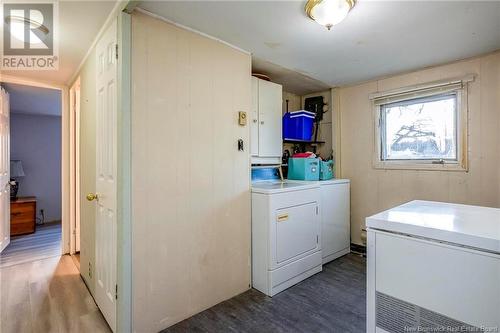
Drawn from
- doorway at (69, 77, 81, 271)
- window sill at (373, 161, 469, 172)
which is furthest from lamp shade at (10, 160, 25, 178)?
window sill at (373, 161, 469, 172)

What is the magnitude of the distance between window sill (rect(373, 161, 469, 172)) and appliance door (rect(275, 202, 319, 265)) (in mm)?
1116

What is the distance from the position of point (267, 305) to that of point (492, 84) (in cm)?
292

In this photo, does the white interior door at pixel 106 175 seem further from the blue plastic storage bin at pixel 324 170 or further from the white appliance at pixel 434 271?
the blue plastic storage bin at pixel 324 170

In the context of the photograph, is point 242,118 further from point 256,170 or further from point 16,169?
point 16,169

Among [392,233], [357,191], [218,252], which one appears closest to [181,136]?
[218,252]

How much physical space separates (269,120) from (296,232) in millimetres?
1240

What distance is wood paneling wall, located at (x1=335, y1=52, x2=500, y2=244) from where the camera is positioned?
238 cm

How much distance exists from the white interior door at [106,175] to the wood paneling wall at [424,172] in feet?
9.33

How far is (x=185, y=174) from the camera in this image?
6.20ft

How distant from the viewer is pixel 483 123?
2420 millimetres

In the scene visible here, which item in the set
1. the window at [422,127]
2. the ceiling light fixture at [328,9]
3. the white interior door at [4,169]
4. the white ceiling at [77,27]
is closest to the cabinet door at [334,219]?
the window at [422,127]

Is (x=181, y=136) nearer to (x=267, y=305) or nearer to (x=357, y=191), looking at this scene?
(x=267, y=305)

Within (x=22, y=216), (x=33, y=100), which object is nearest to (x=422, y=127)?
(x=33, y=100)

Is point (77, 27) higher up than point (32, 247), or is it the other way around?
point (77, 27)
